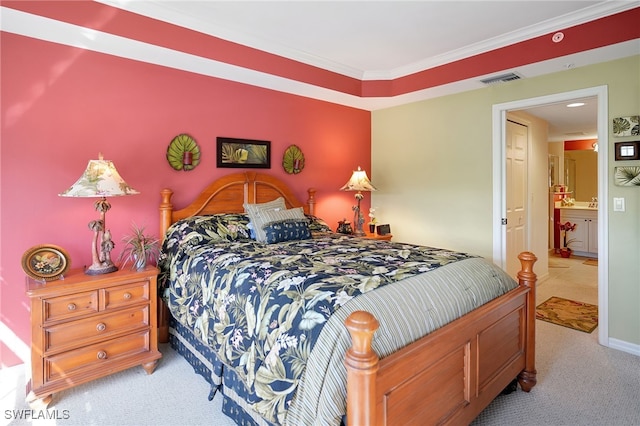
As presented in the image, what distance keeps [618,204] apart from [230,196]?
339 centimetres

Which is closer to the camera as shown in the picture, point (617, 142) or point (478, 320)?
point (478, 320)

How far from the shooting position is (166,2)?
103 inches

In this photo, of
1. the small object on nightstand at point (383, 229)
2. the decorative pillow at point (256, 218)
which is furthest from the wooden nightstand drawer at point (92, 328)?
the small object on nightstand at point (383, 229)

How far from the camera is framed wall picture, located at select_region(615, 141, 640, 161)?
2.81 metres

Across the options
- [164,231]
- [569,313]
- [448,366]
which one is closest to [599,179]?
[569,313]

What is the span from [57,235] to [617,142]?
4453 mm

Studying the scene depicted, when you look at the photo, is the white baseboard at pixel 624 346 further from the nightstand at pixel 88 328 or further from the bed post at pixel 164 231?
the bed post at pixel 164 231

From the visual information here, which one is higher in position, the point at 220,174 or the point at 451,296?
the point at 220,174

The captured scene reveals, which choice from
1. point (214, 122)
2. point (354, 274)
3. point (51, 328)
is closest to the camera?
point (354, 274)

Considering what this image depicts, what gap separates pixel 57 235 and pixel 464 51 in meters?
3.86

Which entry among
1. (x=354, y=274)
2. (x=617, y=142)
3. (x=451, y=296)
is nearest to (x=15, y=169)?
(x=354, y=274)

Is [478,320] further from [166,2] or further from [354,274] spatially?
[166,2]

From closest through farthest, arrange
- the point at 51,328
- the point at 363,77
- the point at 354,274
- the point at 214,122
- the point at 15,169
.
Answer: the point at 354,274, the point at 51,328, the point at 15,169, the point at 214,122, the point at 363,77

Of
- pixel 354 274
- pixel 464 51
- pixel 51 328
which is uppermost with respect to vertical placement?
pixel 464 51
